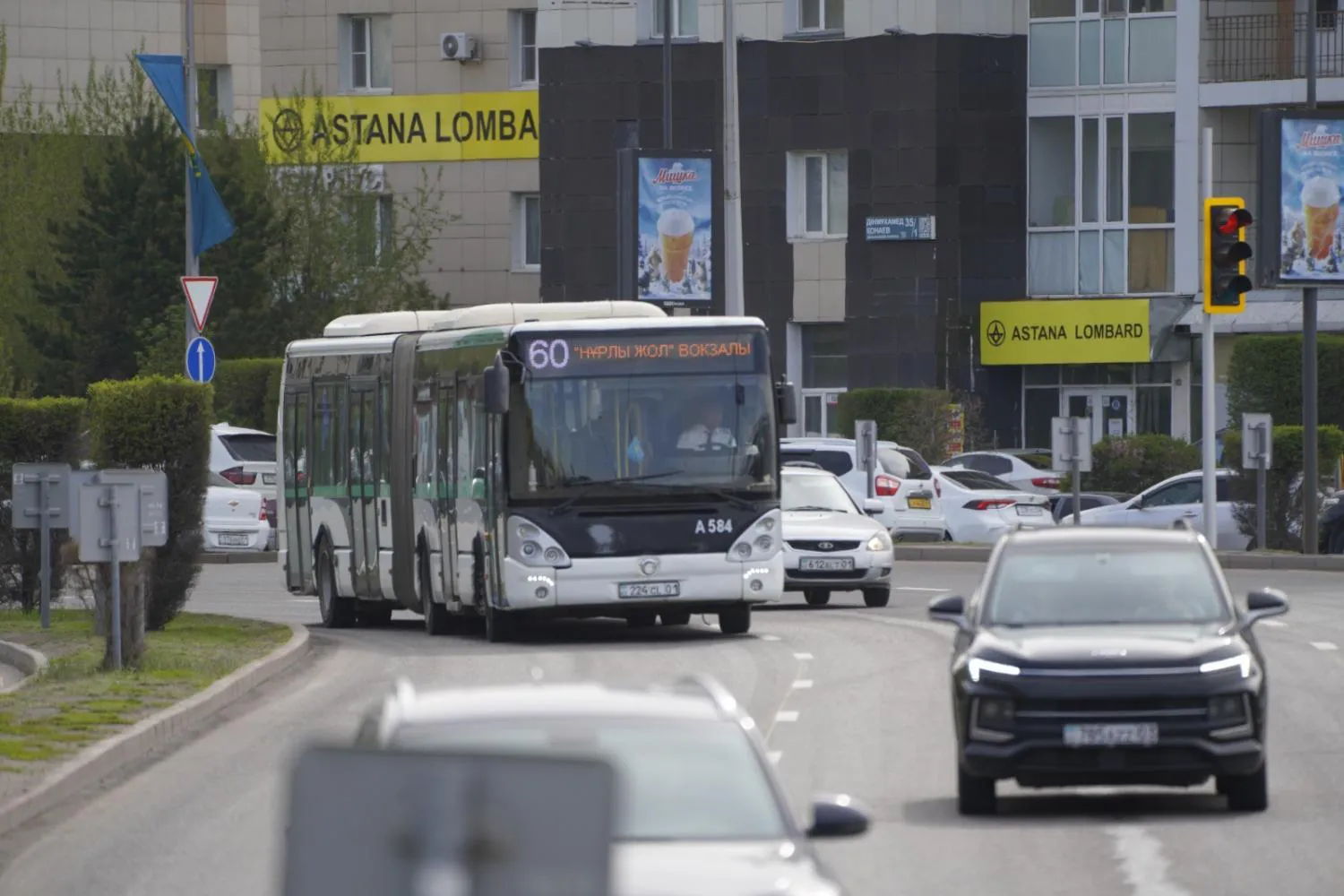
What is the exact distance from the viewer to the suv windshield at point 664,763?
6777mm

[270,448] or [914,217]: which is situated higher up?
[914,217]

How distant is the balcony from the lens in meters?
55.4

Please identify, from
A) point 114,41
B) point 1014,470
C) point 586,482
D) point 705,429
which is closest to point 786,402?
point 705,429

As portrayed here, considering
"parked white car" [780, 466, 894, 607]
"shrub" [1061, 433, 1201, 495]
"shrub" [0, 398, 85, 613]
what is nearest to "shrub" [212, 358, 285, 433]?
"shrub" [1061, 433, 1201, 495]

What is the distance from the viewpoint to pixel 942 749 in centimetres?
1592

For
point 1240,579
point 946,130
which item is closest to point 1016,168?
point 946,130

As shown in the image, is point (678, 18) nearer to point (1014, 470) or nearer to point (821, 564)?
point (1014, 470)

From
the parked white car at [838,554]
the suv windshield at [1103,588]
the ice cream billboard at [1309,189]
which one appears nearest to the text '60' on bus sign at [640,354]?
the parked white car at [838,554]

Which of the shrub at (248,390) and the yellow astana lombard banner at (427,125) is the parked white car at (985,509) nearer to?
the shrub at (248,390)

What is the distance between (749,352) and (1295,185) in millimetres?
15197

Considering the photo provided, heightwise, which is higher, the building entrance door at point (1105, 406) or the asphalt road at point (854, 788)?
the building entrance door at point (1105, 406)

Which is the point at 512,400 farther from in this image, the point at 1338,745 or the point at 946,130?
the point at 946,130

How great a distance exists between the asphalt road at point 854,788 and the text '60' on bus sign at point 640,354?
94.0 inches

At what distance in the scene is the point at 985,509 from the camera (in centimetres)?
4038
